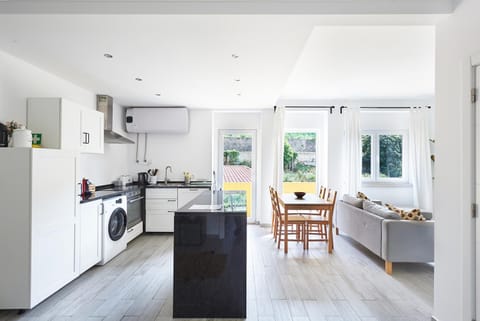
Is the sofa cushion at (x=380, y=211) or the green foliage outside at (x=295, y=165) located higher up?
the green foliage outside at (x=295, y=165)

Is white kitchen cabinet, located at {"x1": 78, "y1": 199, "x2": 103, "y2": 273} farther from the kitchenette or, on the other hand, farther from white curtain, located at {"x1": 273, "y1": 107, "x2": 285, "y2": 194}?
white curtain, located at {"x1": 273, "y1": 107, "x2": 285, "y2": 194}

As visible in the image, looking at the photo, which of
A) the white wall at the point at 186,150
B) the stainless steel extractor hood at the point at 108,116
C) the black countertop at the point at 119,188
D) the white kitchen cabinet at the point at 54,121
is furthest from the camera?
the white wall at the point at 186,150

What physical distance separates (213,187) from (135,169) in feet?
5.55

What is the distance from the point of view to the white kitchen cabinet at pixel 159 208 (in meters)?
5.01

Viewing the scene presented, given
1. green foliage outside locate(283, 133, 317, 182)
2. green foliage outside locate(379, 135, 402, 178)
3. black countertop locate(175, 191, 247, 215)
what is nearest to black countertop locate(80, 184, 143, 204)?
black countertop locate(175, 191, 247, 215)

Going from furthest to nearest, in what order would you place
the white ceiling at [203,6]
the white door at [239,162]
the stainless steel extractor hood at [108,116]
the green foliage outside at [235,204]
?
the white door at [239,162], the stainless steel extractor hood at [108,116], the green foliage outside at [235,204], the white ceiling at [203,6]

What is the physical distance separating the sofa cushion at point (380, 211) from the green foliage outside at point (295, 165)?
197 cm

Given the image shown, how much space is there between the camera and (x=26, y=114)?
3.03 metres

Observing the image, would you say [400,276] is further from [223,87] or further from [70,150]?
[70,150]

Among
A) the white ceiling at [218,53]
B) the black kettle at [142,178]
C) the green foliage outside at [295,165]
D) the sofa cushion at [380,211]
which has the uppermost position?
the white ceiling at [218,53]

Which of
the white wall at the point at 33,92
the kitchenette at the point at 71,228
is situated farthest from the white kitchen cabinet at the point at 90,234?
the white wall at the point at 33,92

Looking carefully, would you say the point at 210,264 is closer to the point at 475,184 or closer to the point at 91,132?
the point at 475,184

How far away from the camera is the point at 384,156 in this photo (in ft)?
18.9

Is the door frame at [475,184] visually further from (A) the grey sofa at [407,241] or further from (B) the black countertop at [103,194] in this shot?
(B) the black countertop at [103,194]
